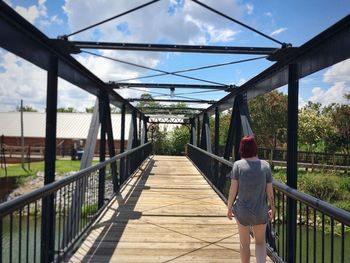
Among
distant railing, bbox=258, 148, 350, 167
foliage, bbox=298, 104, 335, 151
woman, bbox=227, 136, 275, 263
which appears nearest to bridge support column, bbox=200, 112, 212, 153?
woman, bbox=227, 136, 275, 263

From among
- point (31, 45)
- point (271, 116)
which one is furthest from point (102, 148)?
point (271, 116)

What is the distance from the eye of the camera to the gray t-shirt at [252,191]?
354 centimetres

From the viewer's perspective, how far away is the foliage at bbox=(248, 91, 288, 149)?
38.0m

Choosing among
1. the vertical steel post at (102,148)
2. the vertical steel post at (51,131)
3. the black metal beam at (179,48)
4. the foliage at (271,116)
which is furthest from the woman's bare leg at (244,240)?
the foliage at (271,116)

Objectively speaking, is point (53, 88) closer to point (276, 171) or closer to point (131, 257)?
point (131, 257)

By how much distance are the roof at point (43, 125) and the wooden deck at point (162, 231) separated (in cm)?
3145

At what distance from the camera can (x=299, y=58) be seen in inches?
170

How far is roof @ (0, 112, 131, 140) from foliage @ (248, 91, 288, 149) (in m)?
13.8

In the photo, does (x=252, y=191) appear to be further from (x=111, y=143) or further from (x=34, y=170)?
(x=34, y=170)

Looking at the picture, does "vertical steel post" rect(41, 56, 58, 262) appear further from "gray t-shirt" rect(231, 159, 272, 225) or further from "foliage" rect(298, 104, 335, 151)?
"foliage" rect(298, 104, 335, 151)

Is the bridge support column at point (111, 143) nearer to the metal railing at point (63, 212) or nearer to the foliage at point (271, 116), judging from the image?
the metal railing at point (63, 212)

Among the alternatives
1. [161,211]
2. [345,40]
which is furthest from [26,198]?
[161,211]

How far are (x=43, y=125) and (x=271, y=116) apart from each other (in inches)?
1012

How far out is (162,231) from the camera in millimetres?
5891
